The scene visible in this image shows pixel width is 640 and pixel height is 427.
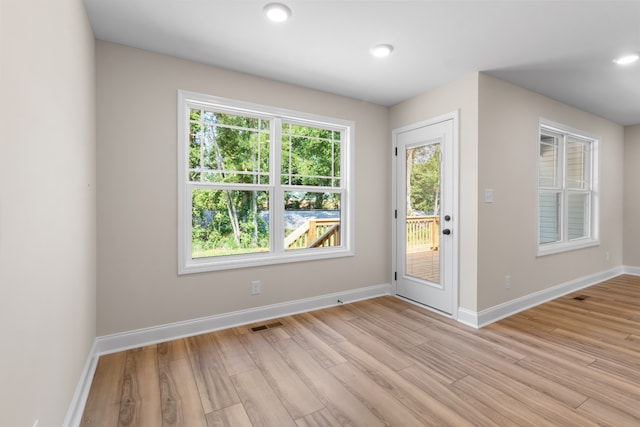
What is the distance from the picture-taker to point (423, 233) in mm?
3613

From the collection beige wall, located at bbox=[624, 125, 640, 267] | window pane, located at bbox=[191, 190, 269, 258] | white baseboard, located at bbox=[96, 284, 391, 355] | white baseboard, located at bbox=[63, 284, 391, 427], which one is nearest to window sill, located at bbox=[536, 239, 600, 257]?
beige wall, located at bbox=[624, 125, 640, 267]

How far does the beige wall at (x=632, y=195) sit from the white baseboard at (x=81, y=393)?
23.9 ft

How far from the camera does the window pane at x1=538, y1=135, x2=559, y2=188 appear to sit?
151 inches

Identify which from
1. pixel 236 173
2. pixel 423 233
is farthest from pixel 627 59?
pixel 236 173

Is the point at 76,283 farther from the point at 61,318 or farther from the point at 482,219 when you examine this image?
the point at 482,219

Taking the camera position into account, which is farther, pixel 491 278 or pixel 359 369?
pixel 491 278

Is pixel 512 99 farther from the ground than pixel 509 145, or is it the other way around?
pixel 512 99

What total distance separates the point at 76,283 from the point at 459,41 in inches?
124

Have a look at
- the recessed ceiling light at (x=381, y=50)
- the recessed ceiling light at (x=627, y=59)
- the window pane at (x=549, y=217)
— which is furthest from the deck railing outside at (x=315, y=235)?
the recessed ceiling light at (x=627, y=59)

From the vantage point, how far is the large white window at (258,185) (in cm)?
285

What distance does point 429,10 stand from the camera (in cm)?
205

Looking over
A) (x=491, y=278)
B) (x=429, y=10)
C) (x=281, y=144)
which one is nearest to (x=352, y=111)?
(x=281, y=144)

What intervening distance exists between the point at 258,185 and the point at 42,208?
196 cm

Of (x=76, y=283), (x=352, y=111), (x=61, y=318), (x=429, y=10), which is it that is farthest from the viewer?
(x=352, y=111)
